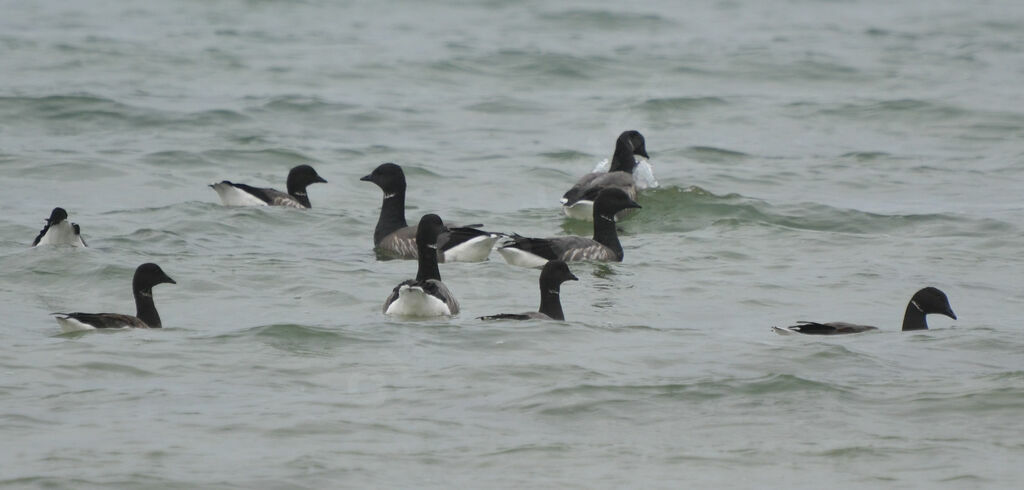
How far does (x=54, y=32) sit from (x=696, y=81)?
14068mm

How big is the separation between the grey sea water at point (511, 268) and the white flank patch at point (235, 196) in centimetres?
18

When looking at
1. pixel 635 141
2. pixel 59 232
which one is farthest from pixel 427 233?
pixel 635 141

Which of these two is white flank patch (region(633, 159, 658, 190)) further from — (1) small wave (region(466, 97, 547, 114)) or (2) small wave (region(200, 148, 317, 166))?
(1) small wave (region(466, 97, 547, 114))

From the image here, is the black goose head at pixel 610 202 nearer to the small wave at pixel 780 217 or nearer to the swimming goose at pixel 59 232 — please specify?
the small wave at pixel 780 217

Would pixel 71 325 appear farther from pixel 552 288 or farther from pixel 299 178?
pixel 299 178

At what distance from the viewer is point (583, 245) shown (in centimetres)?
1554

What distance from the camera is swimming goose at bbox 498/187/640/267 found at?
49.5 ft

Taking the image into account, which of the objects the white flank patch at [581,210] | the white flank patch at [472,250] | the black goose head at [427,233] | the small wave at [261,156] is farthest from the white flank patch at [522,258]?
the small wave at [261,156]

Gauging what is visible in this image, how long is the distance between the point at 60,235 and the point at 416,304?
169 inches

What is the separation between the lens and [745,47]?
34.6 meters

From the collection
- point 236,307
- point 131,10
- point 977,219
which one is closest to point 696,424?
point 236,307

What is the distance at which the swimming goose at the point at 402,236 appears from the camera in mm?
15438

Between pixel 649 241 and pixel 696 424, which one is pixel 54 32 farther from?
pixel 696 424

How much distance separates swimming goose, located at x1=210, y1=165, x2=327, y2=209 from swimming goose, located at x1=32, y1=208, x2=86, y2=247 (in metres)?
3.11
